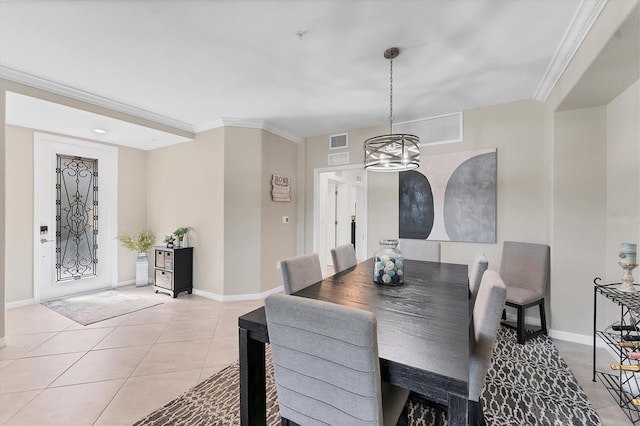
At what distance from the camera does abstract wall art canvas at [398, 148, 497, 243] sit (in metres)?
3.27

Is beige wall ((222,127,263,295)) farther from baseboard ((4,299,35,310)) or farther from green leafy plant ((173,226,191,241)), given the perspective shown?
baseboard ((4,299,35,310))

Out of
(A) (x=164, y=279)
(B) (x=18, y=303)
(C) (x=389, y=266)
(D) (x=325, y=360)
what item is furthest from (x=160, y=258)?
(D) (x=325, y=360)

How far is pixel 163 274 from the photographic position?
420cm

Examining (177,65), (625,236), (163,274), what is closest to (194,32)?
(177,65)

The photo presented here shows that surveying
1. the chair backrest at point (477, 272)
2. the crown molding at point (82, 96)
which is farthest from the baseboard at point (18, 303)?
the chair backrest at point (477, 272)

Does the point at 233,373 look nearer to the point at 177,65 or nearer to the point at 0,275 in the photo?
the point at 0,275

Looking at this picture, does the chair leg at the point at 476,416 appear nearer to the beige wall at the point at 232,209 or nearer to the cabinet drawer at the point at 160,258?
the beige wall at the point at 232,209

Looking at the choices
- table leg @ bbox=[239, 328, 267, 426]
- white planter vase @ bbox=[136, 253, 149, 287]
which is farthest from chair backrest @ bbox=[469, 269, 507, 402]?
white planter vase @ bbox=[136, 253, 149, 287]

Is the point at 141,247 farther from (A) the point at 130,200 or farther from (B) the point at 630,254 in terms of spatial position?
(B) the point at 630,254

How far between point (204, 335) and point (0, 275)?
6.10 ft

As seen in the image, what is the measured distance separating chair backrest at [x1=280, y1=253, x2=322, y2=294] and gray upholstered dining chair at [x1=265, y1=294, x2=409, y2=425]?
2.52 feet

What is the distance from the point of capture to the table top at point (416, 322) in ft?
3.06

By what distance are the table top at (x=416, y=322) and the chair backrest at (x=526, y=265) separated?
3.72ft

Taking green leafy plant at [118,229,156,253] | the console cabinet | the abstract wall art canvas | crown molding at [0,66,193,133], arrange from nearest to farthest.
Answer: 1. crown molding at [0,66,193,133]
2. the abstract wall art canvas
3. the console cabinet
4. green leafy plant at [118,229,156,253]
